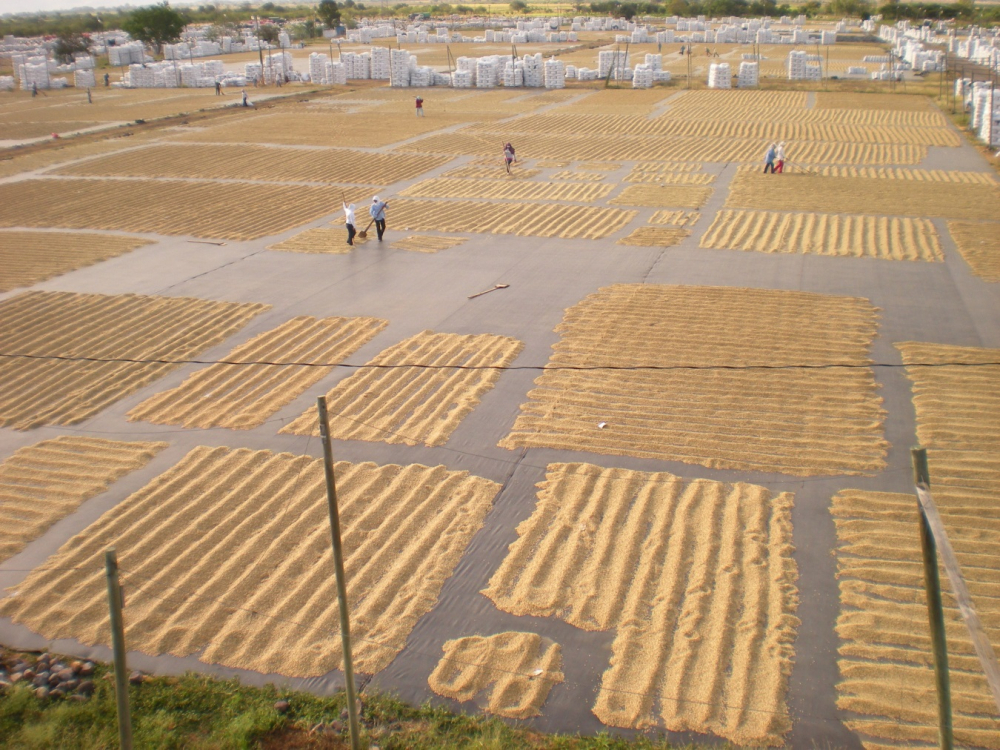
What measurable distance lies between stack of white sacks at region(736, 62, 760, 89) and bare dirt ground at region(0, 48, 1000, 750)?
2420cm

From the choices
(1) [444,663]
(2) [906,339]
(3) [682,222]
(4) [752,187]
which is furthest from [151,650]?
(4) [752,187]

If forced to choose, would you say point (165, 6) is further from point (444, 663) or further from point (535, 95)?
point (444, 663)

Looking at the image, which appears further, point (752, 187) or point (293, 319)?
point (752, 187)

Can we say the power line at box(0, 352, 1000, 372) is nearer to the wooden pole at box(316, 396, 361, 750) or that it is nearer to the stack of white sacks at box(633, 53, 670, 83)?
the wooden pole at box(316, 396, 361, 750)

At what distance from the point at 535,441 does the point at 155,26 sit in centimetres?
6736

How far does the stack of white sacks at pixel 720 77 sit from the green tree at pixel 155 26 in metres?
43.3

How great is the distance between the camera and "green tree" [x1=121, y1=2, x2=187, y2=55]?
6525 centimetres

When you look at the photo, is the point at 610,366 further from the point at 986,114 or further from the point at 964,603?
the point at 986,114

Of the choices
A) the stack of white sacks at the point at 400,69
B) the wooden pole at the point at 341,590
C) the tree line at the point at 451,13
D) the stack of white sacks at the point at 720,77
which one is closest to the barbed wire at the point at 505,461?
the wooden pole at the point at 341,590

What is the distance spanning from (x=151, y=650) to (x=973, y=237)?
57.3ft

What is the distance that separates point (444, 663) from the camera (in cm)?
682

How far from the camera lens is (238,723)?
20.6 ft

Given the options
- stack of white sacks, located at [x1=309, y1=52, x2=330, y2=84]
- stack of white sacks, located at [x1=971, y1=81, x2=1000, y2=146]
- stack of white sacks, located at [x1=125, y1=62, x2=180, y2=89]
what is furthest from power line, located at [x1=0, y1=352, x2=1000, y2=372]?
stack of white sacks, located at [x1=125, y1=62, x2=180, y2=89]

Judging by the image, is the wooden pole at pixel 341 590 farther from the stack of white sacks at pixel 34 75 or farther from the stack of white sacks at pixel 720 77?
the stack of white sacks at pixel 34 75
